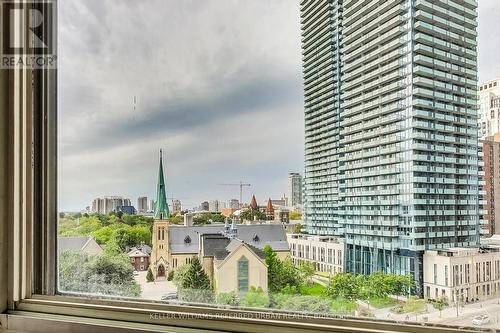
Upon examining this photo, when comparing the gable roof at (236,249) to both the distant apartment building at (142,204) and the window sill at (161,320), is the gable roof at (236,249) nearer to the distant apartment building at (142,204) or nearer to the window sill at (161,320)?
the window sill at (161,320)

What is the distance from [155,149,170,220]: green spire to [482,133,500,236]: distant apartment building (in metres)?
0.80

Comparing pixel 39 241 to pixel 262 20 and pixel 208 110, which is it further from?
pixel 262 20

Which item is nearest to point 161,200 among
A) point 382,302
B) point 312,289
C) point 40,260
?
point 40,260

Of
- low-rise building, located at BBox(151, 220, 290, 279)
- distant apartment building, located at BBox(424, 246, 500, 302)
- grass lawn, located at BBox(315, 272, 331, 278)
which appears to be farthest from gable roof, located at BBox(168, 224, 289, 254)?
distant apartment building, located at BBox(424, 246, 500, 302)

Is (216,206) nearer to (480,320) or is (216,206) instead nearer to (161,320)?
(161,320)

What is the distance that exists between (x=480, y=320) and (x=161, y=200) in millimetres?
827

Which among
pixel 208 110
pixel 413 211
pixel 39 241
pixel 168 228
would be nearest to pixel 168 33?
pixel 208 110

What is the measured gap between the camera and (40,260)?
1.16 meters

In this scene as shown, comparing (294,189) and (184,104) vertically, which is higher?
(184,104)

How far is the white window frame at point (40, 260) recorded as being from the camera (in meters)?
1.00

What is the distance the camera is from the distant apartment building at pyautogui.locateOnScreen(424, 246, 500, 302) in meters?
0.88

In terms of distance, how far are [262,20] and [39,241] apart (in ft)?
2.88

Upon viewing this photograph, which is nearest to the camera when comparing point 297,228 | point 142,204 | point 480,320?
point 480,320

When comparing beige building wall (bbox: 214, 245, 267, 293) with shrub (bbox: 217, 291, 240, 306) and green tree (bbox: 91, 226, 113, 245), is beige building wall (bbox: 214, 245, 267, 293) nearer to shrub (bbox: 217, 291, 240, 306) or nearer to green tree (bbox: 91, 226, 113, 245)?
shrub (bbox: 217, 291, 240, 306)
